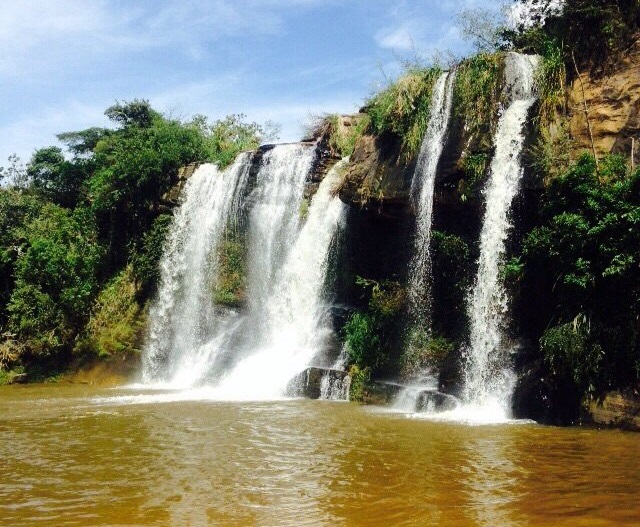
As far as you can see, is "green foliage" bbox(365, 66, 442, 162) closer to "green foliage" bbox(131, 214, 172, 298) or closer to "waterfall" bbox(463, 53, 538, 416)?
"waterfall" bbox(463, 53, 538, 416)

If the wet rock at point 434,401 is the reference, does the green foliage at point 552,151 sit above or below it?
above

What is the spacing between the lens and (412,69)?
56.9 feet

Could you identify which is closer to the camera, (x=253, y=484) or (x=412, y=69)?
(x=253, y=484)

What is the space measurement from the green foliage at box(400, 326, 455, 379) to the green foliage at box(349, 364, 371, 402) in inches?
33.8

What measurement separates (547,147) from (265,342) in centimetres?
1027

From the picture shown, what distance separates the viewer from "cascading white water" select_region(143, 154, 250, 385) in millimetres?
22516

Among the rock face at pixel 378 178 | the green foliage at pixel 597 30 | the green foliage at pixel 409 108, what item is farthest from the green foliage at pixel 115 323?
the green foliage at pixel 597 30

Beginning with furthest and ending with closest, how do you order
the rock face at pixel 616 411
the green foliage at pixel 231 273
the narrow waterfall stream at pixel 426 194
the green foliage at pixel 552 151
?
the green foliage at pixel 231 273 → the narrow waterfall stream at pixel 426 194 → the green foliage at pixel 552 151 → the rock face at pixel 616 411

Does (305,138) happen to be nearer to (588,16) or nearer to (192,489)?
(588,16)

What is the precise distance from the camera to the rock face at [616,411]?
1038cm

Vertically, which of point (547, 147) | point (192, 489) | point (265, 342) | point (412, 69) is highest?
point (412, 69)

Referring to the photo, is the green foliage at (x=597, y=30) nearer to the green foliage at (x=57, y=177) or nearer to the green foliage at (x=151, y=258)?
the green foliage at (x=151, y=258)

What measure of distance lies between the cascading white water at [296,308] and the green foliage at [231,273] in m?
1.36

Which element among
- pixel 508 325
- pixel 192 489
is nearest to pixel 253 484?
pixel 192 489
